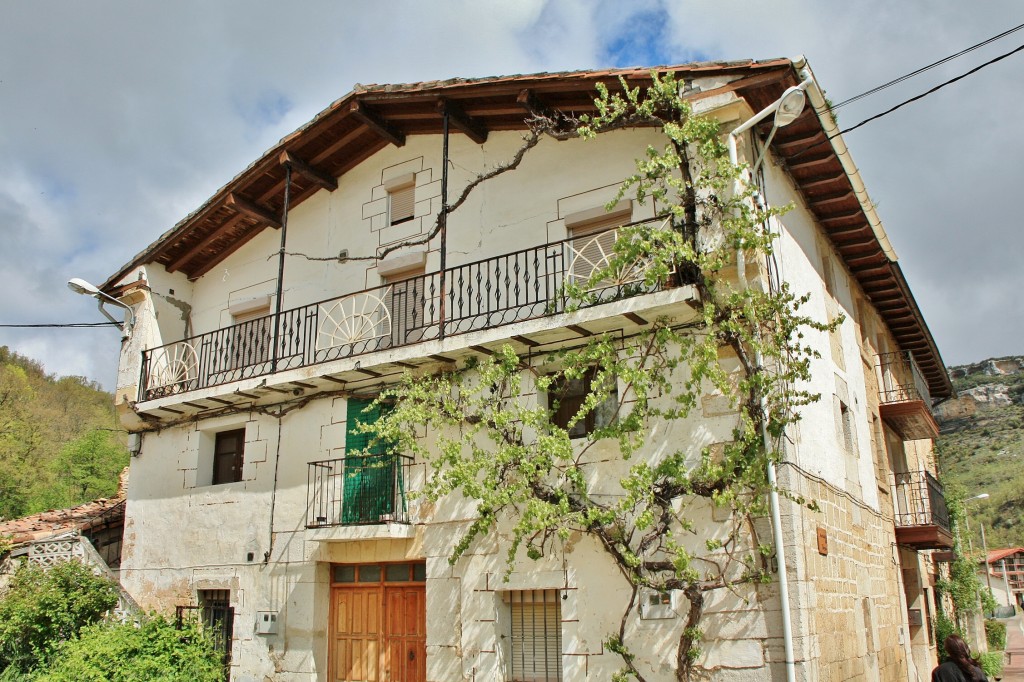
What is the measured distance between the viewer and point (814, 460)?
31.3 ft

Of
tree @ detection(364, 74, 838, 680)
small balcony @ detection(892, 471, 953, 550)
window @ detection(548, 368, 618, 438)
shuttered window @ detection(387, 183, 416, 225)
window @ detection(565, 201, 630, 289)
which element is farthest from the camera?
small balcony @ detection(892, 471, 953, 550)

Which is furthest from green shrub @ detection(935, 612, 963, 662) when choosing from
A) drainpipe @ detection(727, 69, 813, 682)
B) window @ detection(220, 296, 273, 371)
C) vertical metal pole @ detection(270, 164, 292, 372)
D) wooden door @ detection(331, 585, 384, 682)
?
window @ detection(220, 296, 273, 371)

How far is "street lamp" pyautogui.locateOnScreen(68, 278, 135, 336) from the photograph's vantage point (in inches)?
543

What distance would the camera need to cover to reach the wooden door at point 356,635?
10852 mm

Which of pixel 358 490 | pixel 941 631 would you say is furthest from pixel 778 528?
pixel 941 631

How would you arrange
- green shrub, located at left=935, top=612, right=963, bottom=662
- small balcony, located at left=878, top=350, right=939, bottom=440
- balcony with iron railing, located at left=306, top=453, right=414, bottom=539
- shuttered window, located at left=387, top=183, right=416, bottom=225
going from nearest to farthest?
balcony with iron railing, located at left=306, top=453, right=414, bottom=539 < shuttered window, located at left=387, top=183, right=416, bottom=225 < small balcony, located at left=878, top=350, right=939, bottom=440 < green shrub, located at left=935, top=612, right=963, bottom=662

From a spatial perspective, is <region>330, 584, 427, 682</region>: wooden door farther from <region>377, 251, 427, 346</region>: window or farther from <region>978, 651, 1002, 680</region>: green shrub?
<region>978, 651, 1002, 680</region>: green shrub

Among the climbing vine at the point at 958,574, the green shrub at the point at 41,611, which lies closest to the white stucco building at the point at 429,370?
the green shrub at the point at 41,611

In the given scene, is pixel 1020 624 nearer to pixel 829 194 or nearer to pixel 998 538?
pixel 998 538

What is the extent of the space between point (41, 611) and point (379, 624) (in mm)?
4814

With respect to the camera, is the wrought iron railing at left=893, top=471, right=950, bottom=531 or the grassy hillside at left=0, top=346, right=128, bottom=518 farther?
A: the grassy hillside at left=0, top=346, right=128, bottom=518

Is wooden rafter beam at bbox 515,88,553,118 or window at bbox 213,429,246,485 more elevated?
wooden rafter beam at bbox 515,88,553,118

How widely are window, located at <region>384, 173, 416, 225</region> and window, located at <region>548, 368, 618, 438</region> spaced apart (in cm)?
400

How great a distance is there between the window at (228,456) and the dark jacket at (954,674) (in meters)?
9.51
